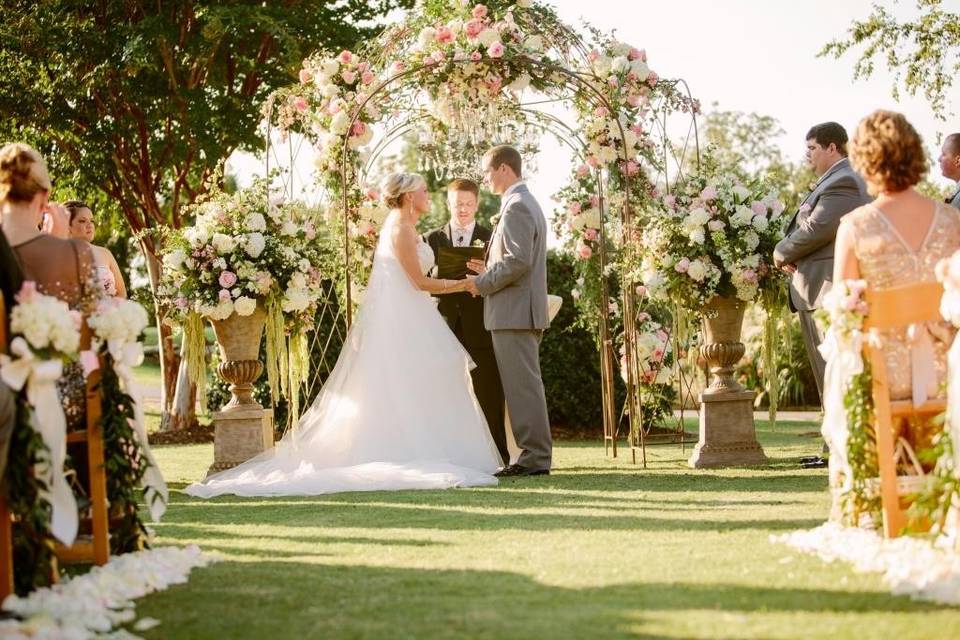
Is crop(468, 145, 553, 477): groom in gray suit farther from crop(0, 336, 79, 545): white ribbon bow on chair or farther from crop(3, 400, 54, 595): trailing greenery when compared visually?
crop(3, 400, 54, 595): trailing greenery

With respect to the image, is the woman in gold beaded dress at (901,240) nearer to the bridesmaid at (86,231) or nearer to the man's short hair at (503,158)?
the man's short hair at (503,158)

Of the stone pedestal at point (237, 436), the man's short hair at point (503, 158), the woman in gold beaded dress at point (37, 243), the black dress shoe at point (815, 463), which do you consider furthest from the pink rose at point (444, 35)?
the woman in gold beaded dress at point (37, 243)

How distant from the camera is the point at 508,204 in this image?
8430 mm

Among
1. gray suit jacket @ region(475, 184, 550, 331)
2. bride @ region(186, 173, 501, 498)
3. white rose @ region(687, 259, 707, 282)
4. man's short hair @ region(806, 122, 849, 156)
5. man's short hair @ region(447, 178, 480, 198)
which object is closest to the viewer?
man's short hair @ region(806, 122, 849, 156)

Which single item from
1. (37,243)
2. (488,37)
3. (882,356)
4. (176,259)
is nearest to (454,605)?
(882,356)

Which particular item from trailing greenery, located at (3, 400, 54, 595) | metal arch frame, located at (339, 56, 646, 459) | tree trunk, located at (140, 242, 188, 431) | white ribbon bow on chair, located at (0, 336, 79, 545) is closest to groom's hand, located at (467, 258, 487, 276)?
metal arch frame, located at (339, 56, 646, 459)

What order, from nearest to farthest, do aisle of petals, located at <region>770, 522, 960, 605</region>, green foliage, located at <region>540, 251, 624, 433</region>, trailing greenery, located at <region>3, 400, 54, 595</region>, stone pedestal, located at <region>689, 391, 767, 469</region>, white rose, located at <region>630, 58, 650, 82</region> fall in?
aisle of petals, located at <region>770, 522, 960, 605</region> < trailing greenery, located at <region>3, 400, 54, 595</region> < stone pedestal, located at <region>689, 391, 767, 469</region> < white rose, located at <region>630, 58, 650, 82</region> < green foliage, located at <region>540, 251, 624, 433</region>

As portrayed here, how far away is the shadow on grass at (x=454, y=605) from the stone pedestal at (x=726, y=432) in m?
4.45

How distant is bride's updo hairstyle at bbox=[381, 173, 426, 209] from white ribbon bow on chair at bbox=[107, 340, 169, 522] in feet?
12.8

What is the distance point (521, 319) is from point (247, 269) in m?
2.17

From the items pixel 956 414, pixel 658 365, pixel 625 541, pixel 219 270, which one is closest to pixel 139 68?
pixel 219 270

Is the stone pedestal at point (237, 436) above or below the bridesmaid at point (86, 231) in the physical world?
below

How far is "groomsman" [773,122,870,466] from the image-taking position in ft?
25.5

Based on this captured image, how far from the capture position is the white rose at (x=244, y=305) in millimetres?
8906
